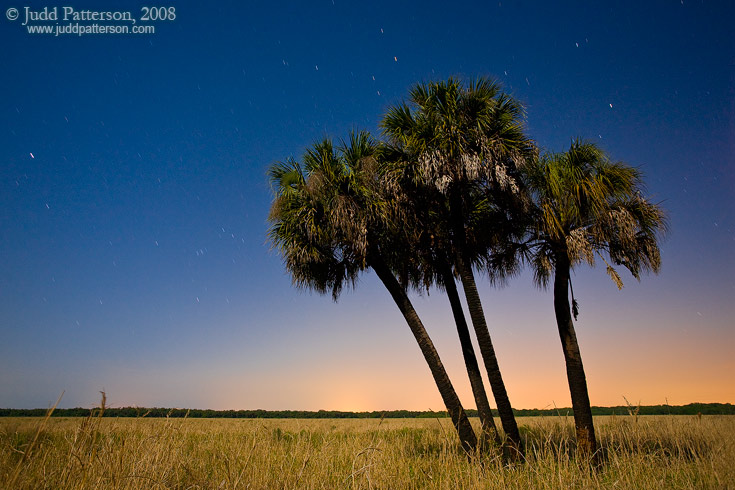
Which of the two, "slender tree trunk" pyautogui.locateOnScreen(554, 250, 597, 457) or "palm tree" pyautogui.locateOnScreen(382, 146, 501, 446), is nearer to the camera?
"slender tree trunk" pyautogui.locateOnScreen(554, 250, 597, 457)

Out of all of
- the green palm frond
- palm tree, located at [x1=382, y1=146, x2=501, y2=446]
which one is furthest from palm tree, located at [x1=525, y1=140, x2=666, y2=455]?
palm tree, located at [x1=382, y1=146, x2=501, y2=446]

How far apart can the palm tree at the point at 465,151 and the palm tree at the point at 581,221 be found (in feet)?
3.61

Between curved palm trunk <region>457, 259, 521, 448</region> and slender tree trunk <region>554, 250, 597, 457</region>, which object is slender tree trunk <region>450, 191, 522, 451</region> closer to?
curved palm trunk <region>457, 259, 521, 448</region>

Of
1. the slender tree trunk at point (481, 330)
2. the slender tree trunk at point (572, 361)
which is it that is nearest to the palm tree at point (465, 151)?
the slender tree trunk at point (481, 330)

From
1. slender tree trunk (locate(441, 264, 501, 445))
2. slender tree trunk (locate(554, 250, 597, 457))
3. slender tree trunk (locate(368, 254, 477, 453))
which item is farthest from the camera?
slender tree trunk (locate(441, 264, 501, 445))

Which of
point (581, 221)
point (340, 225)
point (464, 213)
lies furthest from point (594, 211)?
point (340, 225)

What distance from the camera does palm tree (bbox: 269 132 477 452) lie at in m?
11.7

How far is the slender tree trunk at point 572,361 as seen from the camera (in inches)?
411

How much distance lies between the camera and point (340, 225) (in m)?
11.8

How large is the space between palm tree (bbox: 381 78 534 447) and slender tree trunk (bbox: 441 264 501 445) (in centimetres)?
61

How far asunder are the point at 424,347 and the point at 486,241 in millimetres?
3863

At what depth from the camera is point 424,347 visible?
1173cm

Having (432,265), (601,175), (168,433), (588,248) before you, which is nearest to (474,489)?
(168,433)

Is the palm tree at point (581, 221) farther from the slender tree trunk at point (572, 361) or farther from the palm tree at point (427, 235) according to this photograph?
the palm tree at point (427, 235)
